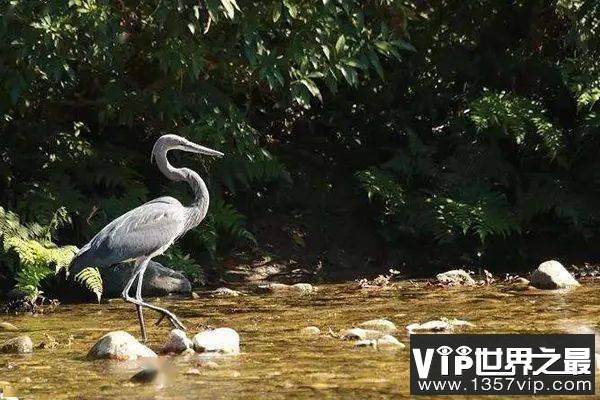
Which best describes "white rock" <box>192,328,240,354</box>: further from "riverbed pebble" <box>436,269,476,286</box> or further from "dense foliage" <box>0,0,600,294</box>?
"riverbed pebble" <box>436,269,476,286</box>

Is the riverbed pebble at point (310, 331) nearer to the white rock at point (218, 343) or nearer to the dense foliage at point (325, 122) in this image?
the white rock at point (218, 343)

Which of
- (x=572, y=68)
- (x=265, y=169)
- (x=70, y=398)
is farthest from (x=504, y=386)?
(x=572, y=68)

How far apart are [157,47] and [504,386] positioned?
204 inches

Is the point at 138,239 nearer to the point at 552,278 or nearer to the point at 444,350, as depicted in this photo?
the point at 444,350

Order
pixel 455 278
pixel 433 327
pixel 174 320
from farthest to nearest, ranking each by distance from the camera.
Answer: pixel 455 278 → pixel 174 320 → pixel 433 327

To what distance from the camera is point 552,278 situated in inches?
389

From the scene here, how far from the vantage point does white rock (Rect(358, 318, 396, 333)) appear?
7.85m

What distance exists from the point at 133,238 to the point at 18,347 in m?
1.48

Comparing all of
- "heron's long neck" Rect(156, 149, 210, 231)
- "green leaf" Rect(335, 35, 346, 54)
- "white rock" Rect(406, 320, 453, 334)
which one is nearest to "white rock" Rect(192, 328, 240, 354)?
"white rock" Rect(406, 320, 453, 334)

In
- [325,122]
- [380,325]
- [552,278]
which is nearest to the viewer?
[380,325]

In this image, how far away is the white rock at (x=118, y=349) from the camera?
703 cm

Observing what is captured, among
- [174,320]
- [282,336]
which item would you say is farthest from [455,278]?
[174,320]

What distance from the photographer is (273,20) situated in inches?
354

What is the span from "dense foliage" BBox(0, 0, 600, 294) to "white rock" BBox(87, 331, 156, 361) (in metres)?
2.56
